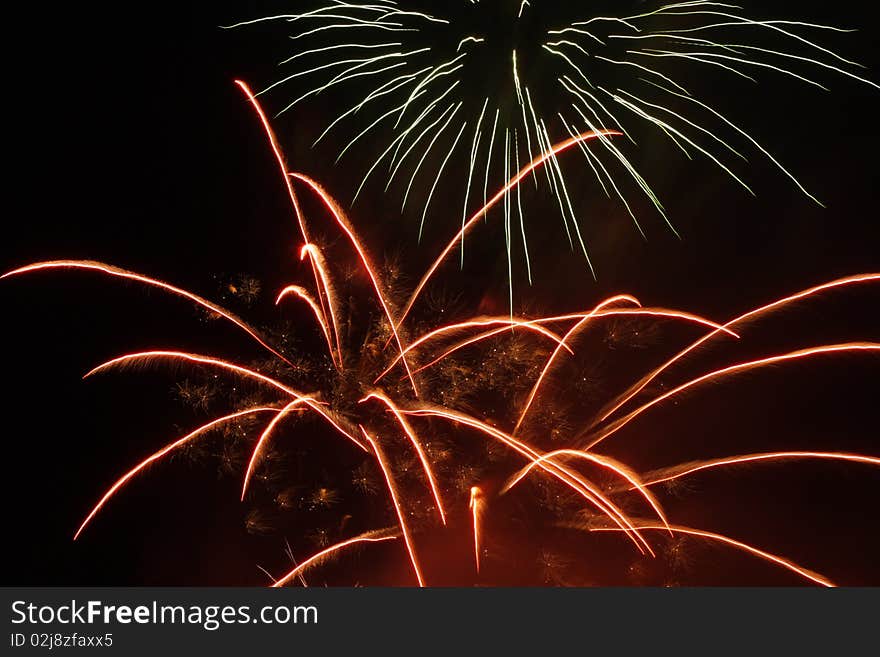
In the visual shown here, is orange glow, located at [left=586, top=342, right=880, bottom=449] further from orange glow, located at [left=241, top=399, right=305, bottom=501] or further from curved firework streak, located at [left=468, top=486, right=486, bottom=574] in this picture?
orange glow, located at [left=241, top=399, right=305, bottom=501]

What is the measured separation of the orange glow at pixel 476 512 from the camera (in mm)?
6176

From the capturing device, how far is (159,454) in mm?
6102

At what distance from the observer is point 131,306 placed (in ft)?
22.8

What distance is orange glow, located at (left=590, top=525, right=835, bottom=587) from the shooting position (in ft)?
19.8

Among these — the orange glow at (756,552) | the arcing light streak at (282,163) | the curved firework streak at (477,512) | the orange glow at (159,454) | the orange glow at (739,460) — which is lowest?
the orange glow at (756,552)

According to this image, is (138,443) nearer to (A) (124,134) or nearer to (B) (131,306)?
(B) (131,306)

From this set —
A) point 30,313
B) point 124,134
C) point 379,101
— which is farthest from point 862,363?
→ point 30,313

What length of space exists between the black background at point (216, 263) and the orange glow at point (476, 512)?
1.89 m

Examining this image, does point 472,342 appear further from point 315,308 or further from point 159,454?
point 159,454

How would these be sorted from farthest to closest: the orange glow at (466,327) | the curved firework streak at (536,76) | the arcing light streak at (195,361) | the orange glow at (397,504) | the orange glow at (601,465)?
1. the orange glow at (466,327)
2. the arcing light streak at (195,361)
3. the orange glow at (601,465)
4. the orange glow at (397,504)
5. the curved firework streak at (536,76)

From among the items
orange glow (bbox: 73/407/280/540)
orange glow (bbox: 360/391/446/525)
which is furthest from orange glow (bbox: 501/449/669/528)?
orange glow (bbox: 73/407/280/540)

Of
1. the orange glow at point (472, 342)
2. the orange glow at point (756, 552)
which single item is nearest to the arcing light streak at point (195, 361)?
the orange glow at point (472, 342)

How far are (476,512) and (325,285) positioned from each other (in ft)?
9.42

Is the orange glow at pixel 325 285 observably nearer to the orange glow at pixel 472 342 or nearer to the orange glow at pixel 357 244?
the orange glow at pixel 357 244
